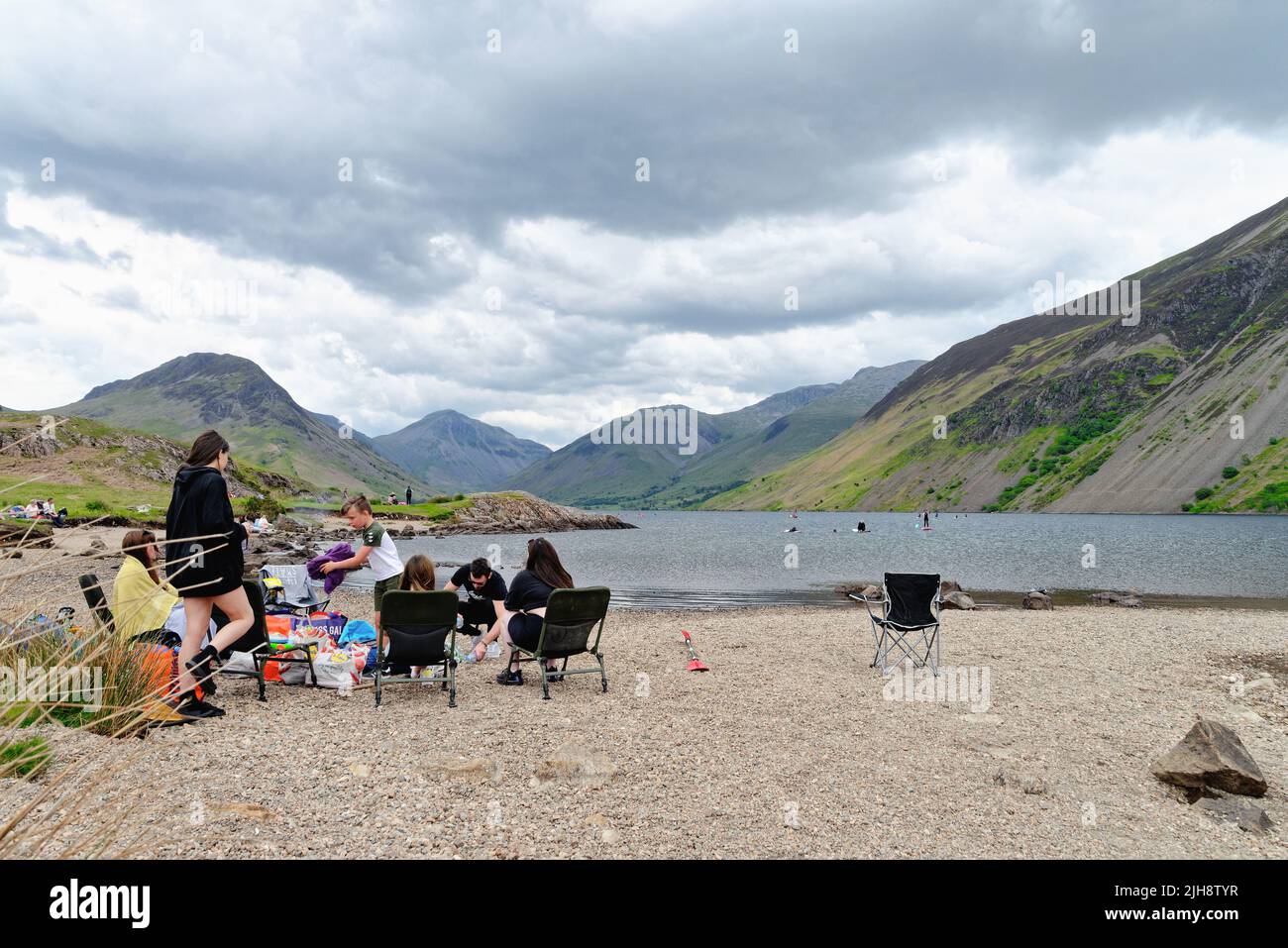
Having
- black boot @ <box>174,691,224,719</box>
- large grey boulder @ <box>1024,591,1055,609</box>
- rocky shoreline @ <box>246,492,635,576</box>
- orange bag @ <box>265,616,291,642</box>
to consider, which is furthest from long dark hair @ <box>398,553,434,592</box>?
rocky shoreline @ <box>246,492,635,576</box>

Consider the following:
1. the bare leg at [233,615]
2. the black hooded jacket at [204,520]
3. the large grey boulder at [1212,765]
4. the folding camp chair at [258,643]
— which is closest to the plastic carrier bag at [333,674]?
the folding camp chair at [258,643]

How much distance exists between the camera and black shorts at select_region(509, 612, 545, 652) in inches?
402

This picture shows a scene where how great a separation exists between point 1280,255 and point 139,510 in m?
215

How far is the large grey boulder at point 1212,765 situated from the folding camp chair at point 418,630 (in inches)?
312

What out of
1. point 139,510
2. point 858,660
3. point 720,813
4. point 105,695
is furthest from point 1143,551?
point 139,510

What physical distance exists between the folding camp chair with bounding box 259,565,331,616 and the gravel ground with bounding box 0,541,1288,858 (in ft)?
9.76

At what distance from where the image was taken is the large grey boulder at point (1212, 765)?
6.66m

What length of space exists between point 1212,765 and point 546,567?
799 centimetres

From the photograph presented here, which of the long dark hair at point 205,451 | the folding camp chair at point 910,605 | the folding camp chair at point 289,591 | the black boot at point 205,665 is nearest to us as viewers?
the black boot at point 205,665

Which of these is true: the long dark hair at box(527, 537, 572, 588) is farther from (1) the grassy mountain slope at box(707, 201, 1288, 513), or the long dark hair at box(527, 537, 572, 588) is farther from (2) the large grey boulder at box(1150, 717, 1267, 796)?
(1) the grassy mountain slope at box(707, 201, 1288, 513)

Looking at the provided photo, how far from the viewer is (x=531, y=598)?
10375mm

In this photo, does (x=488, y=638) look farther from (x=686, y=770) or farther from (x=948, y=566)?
(x=948, y=566)

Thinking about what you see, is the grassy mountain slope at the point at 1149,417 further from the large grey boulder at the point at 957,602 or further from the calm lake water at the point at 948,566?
the large grey boulder at the point at 957,602
